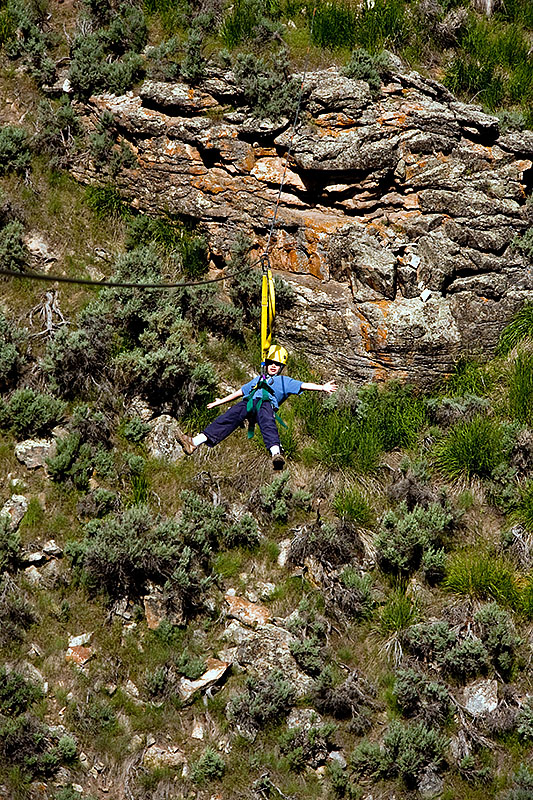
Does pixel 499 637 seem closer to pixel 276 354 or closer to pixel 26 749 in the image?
pixel 276 354

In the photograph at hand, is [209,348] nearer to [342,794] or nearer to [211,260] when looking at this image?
[211,260]

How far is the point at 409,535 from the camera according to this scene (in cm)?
925

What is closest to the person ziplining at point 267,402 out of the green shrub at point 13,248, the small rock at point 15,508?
the small rock at point 15,508

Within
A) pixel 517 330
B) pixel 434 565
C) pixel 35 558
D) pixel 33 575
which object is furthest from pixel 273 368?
pixel 517 330

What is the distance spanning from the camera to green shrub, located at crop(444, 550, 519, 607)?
9070mm

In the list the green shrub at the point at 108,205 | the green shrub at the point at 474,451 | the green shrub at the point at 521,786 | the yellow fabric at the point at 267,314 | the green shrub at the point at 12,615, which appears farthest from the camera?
→ the green shrub at the point at 108,205

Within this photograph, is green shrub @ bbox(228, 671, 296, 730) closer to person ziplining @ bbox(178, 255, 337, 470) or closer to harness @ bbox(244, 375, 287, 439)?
person ziplining @ bbox(178, 255, 337, 470)

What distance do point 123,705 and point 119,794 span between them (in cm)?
86

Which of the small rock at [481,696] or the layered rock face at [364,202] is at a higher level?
the layered rock face at [364,202]

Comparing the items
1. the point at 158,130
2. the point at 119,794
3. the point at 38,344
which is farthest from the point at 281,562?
the point at 158,130

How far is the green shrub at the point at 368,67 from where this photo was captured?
11.1 metres

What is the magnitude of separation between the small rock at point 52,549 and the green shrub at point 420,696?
13.4 feet

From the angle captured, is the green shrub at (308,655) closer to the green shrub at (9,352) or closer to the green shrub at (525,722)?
the green shrub at (525,722)

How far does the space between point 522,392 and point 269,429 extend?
12.9 ft
